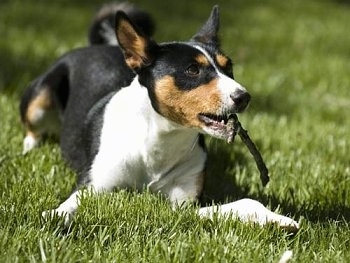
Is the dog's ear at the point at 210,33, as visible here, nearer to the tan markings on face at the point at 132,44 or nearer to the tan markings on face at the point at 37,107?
the tan markings on face at the point at 132,44

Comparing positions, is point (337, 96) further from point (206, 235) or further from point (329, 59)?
point (206, 235)

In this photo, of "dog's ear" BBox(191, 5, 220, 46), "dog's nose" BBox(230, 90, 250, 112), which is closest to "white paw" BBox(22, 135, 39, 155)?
"dog's ear" BBox(191, 5, 220, 46)

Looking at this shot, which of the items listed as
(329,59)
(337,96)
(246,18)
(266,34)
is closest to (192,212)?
(337,96)

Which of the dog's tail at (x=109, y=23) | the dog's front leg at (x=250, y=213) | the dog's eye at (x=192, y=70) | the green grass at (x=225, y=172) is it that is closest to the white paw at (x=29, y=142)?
the green grass at (x=225, y=172)

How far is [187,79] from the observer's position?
388 centimetres

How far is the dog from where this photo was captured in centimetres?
375

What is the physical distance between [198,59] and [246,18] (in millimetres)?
8070

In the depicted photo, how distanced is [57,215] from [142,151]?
87cm

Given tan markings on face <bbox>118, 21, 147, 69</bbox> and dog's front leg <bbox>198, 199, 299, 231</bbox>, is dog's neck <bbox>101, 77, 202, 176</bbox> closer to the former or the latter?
tan markings on face <bbox>118, 21, 147, 69</bbox>

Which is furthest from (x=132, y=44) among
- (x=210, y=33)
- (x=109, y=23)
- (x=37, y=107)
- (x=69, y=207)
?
(x=109, y=23)

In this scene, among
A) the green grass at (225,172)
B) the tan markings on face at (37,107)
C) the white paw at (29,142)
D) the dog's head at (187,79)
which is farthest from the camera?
the tan markings on face at (37,107)

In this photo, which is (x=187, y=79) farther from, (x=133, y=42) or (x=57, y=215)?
(x=57, y=215)

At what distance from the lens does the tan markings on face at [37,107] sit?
5379mm

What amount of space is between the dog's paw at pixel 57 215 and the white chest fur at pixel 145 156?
689mm
